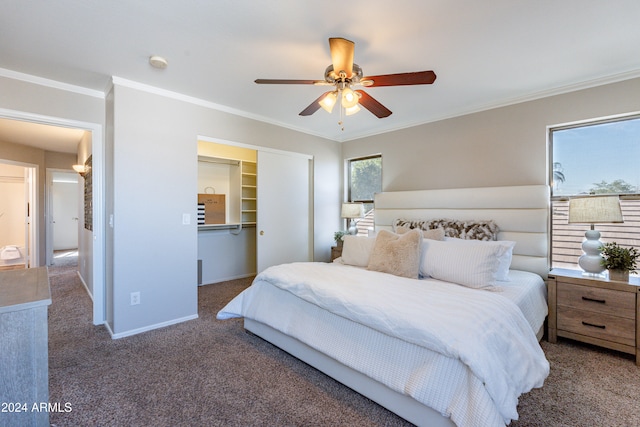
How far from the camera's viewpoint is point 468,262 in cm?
239

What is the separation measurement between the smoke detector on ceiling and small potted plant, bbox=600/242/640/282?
13.6 ft

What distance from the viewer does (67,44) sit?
2.15 meters

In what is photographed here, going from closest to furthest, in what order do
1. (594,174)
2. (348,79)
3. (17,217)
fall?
(348,79), (594,174), (17,217)

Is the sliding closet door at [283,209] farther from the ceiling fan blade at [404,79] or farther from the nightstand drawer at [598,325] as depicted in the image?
the nightstand drawer at [598,325]

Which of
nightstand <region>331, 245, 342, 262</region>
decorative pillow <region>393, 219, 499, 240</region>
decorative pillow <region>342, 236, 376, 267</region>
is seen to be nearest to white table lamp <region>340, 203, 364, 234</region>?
nightstand <region>331, 245, 342, 262</region>

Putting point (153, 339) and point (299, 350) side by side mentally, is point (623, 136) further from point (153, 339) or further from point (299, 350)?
point (153, 339)

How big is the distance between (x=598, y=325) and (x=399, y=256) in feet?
5.60

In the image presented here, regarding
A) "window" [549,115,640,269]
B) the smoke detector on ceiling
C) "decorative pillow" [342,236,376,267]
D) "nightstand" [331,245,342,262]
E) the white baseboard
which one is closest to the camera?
the smoke detector on ceiling

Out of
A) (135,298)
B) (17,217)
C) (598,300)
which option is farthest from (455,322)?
(17,217)

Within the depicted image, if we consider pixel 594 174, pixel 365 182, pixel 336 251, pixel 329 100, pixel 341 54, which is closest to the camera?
pixel 341 54

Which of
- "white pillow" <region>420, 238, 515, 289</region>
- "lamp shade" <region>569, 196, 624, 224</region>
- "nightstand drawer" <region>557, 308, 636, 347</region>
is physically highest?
"lamp shade" <region>569, 196, 624, 224</region>

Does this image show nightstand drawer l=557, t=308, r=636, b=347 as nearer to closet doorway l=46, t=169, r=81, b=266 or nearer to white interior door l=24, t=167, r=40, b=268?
white interior door l=24, t=167, r=40, b=268

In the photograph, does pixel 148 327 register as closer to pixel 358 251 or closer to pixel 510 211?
pixel 358 251

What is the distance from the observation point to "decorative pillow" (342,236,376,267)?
301 cm
